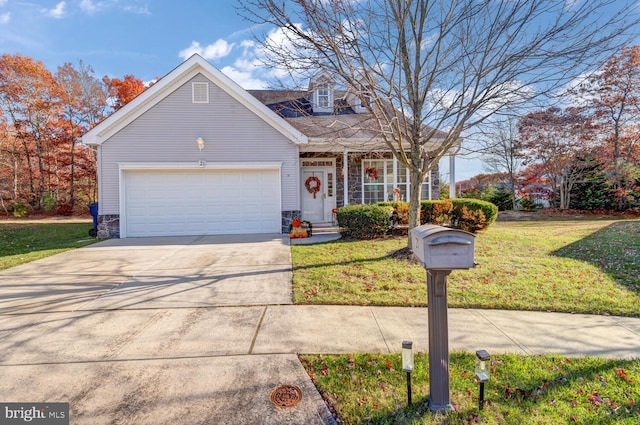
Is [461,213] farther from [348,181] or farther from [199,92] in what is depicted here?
[199,92]

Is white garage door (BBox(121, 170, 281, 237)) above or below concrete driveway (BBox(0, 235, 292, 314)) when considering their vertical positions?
above

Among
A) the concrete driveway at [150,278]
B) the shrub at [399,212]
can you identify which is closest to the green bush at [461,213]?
the shrub at [399,212]

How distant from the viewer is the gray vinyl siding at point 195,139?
9.81 meters

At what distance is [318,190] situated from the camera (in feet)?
38.9

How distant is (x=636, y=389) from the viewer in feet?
7.63

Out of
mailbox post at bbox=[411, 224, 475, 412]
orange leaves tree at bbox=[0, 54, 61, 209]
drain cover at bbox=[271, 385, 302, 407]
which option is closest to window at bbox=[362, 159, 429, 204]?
mailbox post at bbox=[411, 224, 475, 412]

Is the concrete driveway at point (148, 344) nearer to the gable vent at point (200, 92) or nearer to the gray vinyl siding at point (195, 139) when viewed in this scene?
the gray vinyl siding at point (195, 139)

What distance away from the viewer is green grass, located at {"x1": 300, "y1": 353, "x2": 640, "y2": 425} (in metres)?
2.05

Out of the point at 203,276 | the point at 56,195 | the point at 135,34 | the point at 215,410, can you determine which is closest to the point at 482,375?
the point at 215,410

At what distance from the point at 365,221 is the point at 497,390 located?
6348mm

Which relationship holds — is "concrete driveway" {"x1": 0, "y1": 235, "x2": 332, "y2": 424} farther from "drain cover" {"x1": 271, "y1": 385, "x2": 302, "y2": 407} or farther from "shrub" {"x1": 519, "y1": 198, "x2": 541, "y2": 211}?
"shrub" {"x1": 519, "y1": 198, "x2": 541, "y2": 211}

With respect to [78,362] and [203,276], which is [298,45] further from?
[78,362]

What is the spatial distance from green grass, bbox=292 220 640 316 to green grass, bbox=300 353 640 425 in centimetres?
146

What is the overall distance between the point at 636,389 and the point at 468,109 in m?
5.14
